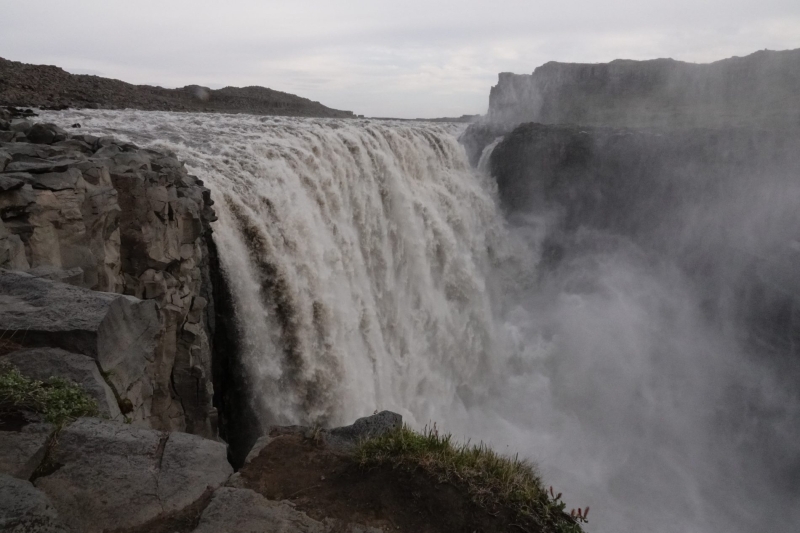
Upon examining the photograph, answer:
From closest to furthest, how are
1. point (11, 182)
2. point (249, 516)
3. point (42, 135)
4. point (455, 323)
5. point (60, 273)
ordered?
point (249, 516) < point (60, 273) < point (11, 182) < point (42, 135) < point (455, 323)

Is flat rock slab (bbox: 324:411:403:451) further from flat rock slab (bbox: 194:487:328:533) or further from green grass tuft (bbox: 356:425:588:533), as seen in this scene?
flat rock slab (bbox: 194:487:328:533)

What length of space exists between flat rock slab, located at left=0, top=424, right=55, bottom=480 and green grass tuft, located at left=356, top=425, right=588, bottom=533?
212cm

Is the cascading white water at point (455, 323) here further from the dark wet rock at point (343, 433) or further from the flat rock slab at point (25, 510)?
the flat rock slab at point (25, 510)

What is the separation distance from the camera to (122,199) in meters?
7.54

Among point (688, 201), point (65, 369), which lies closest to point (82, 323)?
point (65, 369)

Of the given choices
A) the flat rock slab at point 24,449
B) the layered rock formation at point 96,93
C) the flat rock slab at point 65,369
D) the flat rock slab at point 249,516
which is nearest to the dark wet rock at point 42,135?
the flat rock slab at point 65,369

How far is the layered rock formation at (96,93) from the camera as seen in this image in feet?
56.4

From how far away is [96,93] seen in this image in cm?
1994

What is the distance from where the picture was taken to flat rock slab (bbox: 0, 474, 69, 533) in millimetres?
2797

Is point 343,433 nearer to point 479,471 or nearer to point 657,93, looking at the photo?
point 479,471

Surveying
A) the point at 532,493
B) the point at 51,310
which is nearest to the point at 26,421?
the point at 51,310

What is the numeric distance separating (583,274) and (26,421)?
1947 centimetres

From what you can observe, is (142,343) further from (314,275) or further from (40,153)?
(314,275)

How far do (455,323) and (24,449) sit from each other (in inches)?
553
